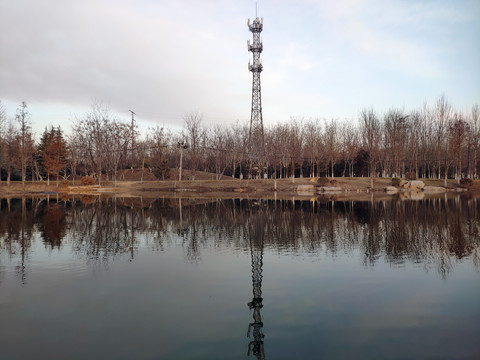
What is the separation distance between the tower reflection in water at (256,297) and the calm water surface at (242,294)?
0.04 m

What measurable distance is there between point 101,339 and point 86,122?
2509 inches

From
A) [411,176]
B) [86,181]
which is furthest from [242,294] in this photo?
[411,176]

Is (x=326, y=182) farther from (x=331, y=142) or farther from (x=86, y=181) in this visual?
(x=86, y=181)

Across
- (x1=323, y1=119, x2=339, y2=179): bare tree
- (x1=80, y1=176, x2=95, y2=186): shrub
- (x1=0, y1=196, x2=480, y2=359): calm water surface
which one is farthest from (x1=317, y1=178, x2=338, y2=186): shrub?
(x1=0, y1=196, x2=480, y2=359): calm water surface

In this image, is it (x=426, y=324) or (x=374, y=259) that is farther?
(x=374, y=259)

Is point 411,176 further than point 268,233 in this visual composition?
Yes

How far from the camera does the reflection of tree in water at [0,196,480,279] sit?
13102mm

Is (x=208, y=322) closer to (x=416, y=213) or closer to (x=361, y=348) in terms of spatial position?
(x=361, y=348)

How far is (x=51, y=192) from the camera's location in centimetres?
5175

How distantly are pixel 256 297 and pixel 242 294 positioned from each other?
0.39 m

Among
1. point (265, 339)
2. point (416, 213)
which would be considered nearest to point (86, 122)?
point (416, 213)

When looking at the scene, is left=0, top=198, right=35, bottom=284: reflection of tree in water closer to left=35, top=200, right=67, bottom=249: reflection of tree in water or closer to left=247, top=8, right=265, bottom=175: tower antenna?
left=35, top=200, right=67, bottom=249: reflection of tree in water

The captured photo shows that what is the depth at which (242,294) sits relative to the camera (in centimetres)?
877

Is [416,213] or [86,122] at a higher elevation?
[86,122]
